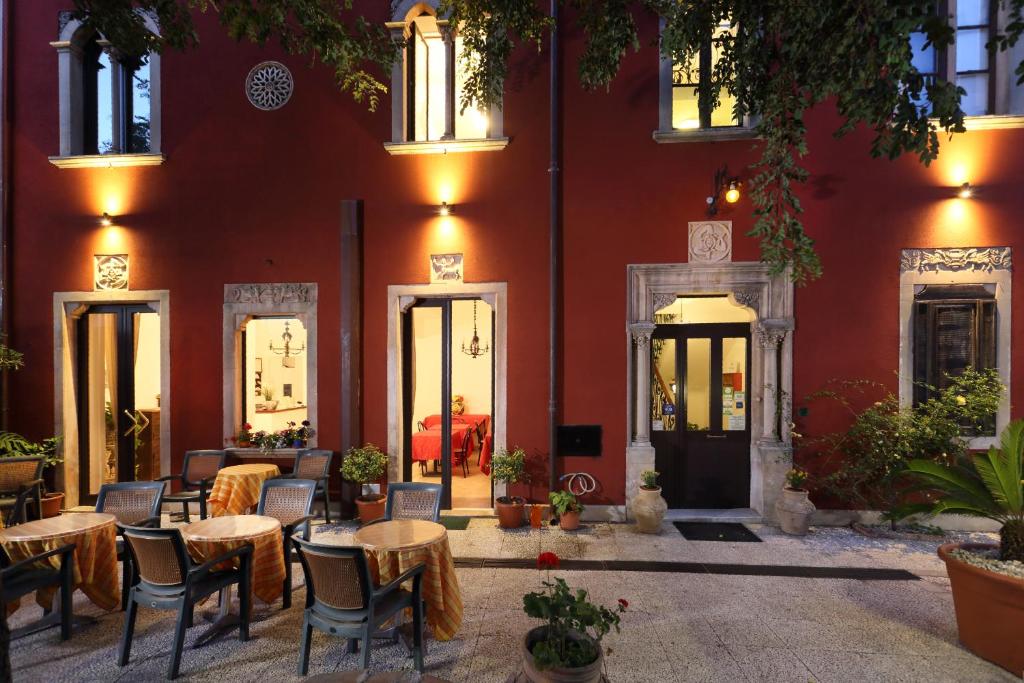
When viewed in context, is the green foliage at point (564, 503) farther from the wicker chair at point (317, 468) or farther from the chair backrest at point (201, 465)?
the chair backrest at point (201, 465)

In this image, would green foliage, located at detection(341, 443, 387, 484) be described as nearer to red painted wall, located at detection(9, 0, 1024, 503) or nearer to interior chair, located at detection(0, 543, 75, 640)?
red painted wall, located at detection(9, 0, 1024, 503)

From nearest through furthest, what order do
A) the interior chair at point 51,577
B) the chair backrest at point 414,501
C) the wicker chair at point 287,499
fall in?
1. the interior chair at point 51,577
2. the chair backrest at point 414,501
3. the wicker chair at point 287,499

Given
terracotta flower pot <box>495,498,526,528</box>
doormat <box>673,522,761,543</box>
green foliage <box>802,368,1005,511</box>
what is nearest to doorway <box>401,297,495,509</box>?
terracotta flower pot <box>495,498,526,528</box>

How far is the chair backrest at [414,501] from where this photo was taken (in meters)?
4.16

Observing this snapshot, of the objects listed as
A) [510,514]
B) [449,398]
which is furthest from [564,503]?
[449,398]

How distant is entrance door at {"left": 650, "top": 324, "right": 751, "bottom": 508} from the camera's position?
637 centimetres

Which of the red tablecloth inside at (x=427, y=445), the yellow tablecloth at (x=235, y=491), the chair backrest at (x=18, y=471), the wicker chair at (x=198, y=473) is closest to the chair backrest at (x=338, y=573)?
the yellow tablecloth at (x=235, y=491)

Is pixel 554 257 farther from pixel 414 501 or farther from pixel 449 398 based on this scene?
pixel 414 501

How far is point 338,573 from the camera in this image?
2.93m

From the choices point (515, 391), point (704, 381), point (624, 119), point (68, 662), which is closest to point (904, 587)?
point (704, 381)

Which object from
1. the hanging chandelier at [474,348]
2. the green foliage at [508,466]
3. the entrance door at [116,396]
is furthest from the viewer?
the hanging chandelier at [474,348]

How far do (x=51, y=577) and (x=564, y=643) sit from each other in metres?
3.69

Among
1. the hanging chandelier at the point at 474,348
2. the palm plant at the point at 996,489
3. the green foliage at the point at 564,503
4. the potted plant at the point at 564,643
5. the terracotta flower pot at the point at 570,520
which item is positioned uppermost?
the hanging chandelier at the point at 474,348

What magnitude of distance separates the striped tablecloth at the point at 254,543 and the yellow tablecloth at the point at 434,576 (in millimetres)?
938
